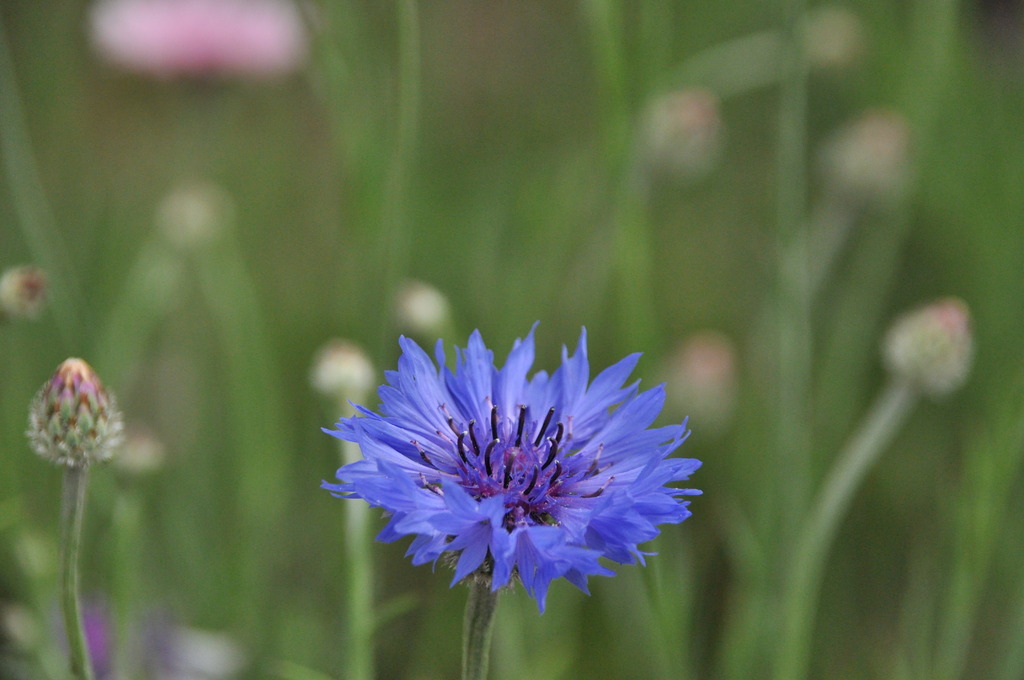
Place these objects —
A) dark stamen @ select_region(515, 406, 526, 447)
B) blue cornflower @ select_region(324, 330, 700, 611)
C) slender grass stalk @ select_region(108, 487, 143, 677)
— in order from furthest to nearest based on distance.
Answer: slender grass stalk @ select_region(108, 487, 143, 677) < dark stamen @ select_region(515, 406, 526, 447) < blue cornflower @ select_region(324, 330, 700, 611)

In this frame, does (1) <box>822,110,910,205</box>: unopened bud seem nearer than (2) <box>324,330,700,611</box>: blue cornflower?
No

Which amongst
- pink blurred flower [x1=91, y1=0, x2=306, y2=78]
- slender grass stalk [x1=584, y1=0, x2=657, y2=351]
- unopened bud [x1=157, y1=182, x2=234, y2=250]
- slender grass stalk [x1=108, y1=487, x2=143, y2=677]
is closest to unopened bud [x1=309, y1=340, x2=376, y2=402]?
slender grass stalk [x1=108, y1=487, x2=143, y2=677]

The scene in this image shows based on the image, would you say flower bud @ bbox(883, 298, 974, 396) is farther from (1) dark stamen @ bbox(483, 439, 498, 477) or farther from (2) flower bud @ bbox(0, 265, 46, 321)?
(2) flower bud @ bbox(0, 265, 46, 321)

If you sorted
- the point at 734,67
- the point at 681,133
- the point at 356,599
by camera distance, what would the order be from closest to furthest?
the point at 356,599
the point at 681,133
the point at 734,67

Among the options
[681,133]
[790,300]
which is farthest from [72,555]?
[681,133]

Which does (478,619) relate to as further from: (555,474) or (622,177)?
(622,177)

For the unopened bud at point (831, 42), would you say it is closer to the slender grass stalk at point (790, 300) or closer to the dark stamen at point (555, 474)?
the slender grass stalk at point (790, 300)

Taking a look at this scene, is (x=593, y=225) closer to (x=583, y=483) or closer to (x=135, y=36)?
(x=135, y=36)
